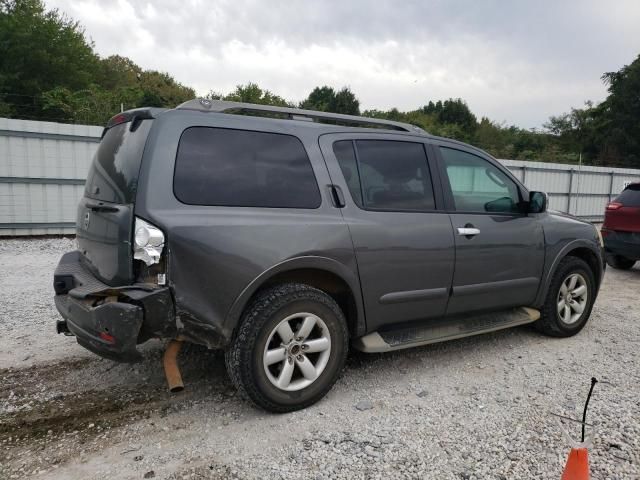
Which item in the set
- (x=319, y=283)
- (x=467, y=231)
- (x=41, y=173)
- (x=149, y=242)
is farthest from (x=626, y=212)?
(x=41, y=173)

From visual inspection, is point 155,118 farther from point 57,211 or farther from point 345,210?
point 57,211

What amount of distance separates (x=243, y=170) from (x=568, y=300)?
340 centimetres

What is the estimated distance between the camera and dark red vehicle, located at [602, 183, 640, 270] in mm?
7020

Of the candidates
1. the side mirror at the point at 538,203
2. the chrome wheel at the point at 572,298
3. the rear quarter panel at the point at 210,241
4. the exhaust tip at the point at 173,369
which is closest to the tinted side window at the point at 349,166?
the rear quarter panel at the point at 210,241

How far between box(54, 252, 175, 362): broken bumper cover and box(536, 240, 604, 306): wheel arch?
3268 mm

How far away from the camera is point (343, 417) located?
2883 millimetres

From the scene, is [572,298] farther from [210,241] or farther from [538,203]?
[210,241]

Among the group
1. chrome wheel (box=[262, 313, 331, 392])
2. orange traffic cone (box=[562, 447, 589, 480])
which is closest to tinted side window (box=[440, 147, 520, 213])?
chrome wheel (box=[262, 313, 331, 392])

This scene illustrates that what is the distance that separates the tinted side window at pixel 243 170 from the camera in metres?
2.69

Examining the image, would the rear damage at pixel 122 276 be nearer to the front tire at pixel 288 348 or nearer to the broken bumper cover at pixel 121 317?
the broken bumper cover at pixel 121 317

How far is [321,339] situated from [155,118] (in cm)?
168

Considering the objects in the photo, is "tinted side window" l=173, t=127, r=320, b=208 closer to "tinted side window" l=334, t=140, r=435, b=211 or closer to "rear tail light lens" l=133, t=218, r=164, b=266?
"rear tail light lens" l=133, t=218, r=164, b=266

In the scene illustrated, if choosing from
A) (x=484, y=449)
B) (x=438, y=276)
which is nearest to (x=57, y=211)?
(x=438, y=276)

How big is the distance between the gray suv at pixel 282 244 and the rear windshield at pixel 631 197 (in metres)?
4.31
